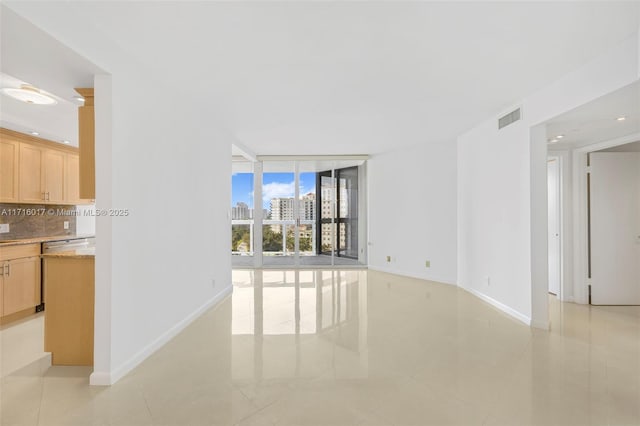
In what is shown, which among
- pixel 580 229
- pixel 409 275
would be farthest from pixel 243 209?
pixel 580 229

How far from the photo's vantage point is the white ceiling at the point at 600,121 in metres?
2.52

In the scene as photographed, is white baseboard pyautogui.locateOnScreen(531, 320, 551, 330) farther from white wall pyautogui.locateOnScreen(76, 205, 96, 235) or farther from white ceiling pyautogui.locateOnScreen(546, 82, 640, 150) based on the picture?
white wall pyautogui.locateOnScreen(76, 205, 96, 235)

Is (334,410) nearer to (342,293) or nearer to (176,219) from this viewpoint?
(176,219)

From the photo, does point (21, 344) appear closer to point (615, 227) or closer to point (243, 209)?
point (243, 209)

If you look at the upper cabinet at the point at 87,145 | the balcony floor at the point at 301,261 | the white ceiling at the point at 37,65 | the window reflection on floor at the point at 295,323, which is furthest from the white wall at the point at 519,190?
the upper cabinet at the point at 87,145

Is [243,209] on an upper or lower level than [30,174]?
lower

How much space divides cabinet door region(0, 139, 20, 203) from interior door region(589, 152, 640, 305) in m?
7.86

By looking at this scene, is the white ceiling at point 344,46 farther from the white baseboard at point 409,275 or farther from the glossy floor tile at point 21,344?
the white baseboard at point 409,275

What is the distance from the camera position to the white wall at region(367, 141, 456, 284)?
5410 mm

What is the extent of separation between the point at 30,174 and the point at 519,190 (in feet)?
21.1

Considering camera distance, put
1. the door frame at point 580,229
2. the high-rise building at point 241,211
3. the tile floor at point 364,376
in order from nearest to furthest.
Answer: the tile floor at point 364,376 < the door frame at point 580,229 < the high-rise building at point 241,211

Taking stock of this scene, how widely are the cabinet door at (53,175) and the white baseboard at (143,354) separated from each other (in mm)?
2910

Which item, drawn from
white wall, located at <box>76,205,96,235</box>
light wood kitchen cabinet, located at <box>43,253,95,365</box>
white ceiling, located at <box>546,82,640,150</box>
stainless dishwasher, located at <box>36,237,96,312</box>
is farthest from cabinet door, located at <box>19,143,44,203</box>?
white ceiling, located at <box>546,82,640,150</box>

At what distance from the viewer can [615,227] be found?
4.10 m
